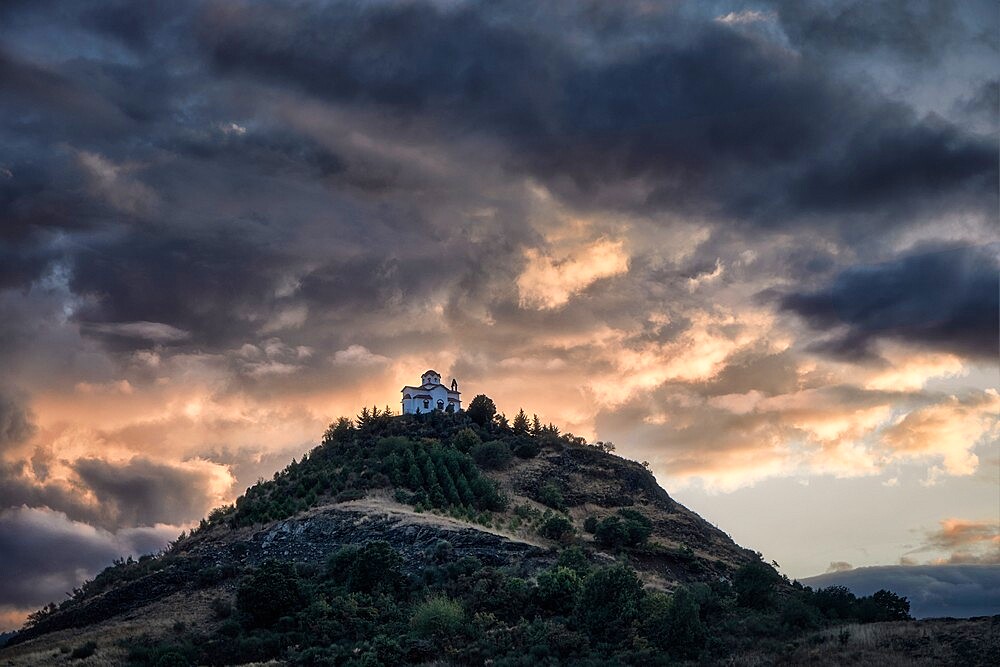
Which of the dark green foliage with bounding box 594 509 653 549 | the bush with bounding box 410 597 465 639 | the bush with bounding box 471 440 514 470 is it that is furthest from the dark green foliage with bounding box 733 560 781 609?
the bush with bounding box 471 440 514 470

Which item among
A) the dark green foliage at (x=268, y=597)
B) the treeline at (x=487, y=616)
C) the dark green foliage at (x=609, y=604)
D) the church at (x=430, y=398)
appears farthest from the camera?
the church at (x=430, y=398)

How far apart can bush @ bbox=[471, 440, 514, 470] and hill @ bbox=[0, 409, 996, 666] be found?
0.17 m

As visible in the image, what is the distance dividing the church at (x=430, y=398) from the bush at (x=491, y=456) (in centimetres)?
2048

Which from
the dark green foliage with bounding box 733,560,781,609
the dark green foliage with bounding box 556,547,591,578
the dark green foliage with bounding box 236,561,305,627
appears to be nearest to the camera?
the dark green foliage with bounding box 236,561,305,627

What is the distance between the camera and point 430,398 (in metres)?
135

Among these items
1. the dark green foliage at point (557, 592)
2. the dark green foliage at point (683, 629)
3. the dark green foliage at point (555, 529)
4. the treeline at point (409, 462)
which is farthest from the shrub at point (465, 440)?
the dark green foliage at point (683, 629)

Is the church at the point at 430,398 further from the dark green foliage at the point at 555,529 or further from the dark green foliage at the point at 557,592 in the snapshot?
the dark green foliage at the point at 557,592

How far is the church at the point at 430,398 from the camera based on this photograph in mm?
133375

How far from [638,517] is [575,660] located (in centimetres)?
4264

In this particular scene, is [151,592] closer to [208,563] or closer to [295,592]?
[208,563]

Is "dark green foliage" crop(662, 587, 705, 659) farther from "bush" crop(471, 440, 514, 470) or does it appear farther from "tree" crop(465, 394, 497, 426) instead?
"tree" crop(465, 394, 497, 426)

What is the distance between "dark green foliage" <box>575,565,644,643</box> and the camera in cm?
6169

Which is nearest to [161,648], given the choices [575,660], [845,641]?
[575,660]

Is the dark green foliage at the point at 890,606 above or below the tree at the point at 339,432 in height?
below
